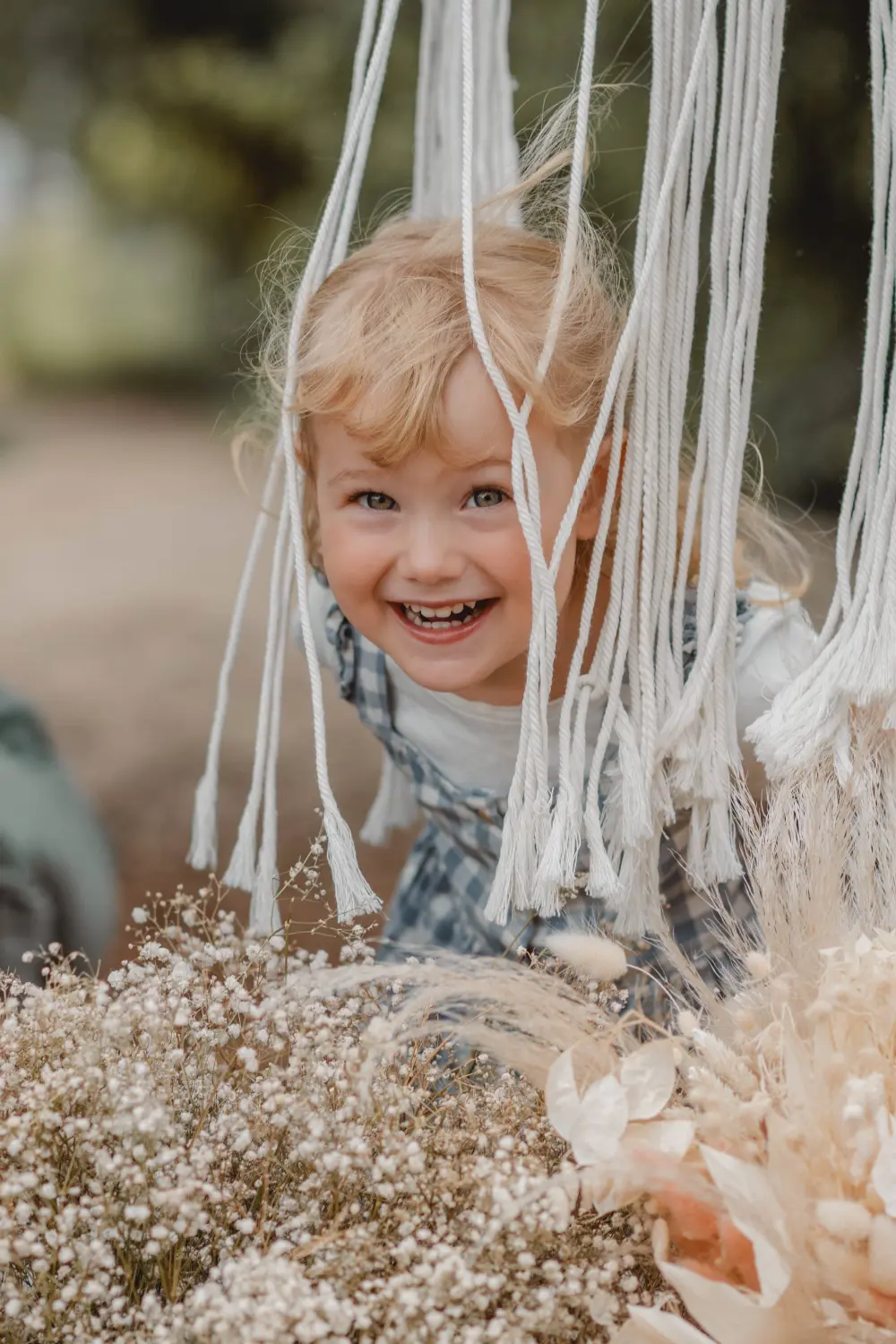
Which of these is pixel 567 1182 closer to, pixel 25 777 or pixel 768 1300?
pixel 768 1300

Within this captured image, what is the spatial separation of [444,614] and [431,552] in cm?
7

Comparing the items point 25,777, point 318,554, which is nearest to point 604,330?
point 318,554

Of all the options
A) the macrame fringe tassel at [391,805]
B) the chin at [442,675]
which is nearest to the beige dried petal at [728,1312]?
the chin at [442,675]

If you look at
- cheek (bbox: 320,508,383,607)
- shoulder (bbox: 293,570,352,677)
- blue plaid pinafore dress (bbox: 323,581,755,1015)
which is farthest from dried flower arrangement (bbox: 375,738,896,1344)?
shoulder (bbox: 293,570,352,677)

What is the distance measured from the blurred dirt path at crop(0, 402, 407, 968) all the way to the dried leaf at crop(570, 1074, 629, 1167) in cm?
82

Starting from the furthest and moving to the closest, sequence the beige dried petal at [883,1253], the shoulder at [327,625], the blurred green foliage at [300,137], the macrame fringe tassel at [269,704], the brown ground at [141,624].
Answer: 1. the brown ground at [141,624]
2. the blurred green foliage at [300,137]
3. the shoulder at [327,625]
4. the macrame fringe tassel at [269,704]
5. the beige dried petal at [883,1253]

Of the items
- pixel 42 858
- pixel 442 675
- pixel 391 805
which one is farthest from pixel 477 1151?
pixel 42 858

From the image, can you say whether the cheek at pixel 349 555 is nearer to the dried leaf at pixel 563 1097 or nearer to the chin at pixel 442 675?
the chin at pixel 442 675

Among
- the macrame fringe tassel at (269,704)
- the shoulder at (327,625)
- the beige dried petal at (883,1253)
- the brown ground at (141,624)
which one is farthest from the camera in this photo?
the brown ground at (141,624)

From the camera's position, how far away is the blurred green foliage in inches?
50.1

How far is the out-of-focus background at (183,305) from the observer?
1.29m

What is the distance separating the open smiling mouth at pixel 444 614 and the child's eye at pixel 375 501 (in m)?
0.07

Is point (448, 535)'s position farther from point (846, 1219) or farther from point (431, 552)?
point (846, 1219)

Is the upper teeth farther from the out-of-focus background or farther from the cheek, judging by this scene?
the out-of-focus background
